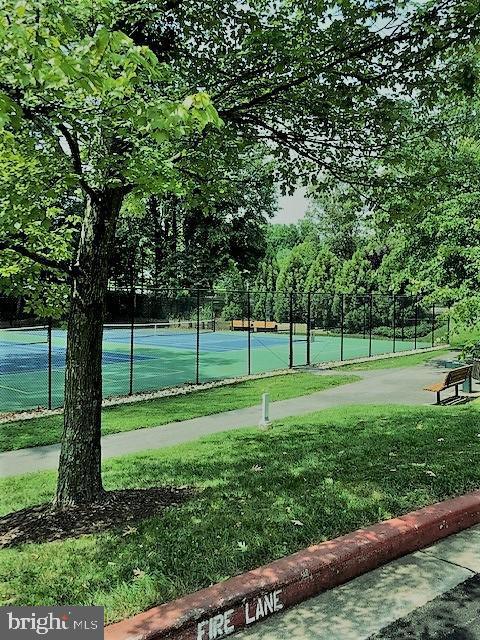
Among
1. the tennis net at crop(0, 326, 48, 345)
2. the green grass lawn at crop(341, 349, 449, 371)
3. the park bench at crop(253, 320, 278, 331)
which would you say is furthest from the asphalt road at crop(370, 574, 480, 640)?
the park bench at crop(253, 320, 278, 331)

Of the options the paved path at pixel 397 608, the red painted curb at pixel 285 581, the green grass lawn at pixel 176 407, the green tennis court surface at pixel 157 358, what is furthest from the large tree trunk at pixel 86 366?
the green tennis court surface at pixel 157 358

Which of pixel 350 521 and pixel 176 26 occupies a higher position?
pixel 176 26

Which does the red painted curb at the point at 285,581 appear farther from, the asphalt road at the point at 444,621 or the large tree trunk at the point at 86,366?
the large tree trunk at the point at 86,366

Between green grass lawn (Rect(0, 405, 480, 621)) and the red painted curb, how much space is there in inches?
8.0

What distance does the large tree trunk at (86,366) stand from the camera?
541cm

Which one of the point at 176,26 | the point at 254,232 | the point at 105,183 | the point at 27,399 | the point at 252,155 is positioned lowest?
the point at 27,399

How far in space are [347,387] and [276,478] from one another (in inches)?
448

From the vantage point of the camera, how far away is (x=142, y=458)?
8578 mm

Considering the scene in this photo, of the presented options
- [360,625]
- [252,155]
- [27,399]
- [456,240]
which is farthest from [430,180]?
[27,399]

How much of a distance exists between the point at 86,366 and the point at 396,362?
66.8 ft

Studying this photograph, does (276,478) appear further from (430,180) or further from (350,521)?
(430,180)

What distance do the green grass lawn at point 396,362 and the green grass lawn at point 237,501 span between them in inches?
505

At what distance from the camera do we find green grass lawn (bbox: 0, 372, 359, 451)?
11.4 metres

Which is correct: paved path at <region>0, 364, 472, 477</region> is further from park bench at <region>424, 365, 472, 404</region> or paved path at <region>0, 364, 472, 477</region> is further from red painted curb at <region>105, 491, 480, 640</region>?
red painted curb at <region>105, 491, 480, 640</region>
